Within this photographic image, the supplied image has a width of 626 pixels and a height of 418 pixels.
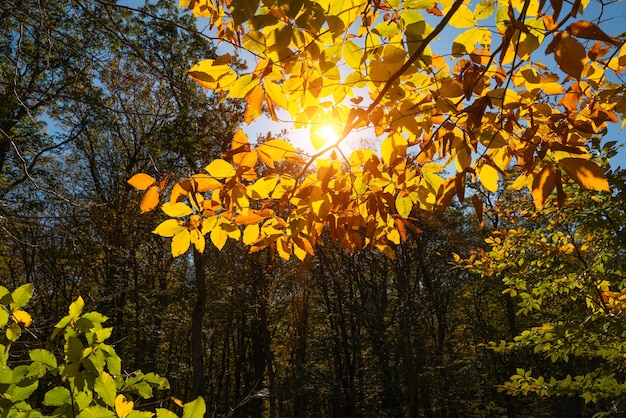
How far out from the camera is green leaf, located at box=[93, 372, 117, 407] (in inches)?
48.3

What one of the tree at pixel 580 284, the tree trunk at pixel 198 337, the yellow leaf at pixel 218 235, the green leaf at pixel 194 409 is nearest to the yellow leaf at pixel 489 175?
the yellow leaf at pixel 218 235

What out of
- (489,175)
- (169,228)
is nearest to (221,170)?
(169,228)

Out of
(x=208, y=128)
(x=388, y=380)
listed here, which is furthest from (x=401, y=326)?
(x=208, y=128)

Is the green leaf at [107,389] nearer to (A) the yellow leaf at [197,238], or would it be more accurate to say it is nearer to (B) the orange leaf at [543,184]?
(A) the yellow leaf at [197,238]

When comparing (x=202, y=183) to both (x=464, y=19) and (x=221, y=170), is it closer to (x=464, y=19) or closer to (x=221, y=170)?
(x=221, y=170)

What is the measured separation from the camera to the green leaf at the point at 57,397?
1.23 metres

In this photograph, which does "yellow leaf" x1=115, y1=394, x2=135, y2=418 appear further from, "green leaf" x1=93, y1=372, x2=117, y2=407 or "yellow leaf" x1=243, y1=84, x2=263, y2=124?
"yellow leaf" x1=243, y1=84, x2=263, y2=124

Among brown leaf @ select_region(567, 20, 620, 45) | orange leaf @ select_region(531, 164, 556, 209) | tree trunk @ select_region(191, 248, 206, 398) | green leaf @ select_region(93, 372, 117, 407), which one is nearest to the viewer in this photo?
brown leaf @ select_region(567, 20, 620, 45)

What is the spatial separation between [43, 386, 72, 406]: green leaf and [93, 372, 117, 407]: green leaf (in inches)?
3.3

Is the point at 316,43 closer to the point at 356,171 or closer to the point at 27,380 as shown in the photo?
the point at 356,171

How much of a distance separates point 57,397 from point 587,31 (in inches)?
64.1

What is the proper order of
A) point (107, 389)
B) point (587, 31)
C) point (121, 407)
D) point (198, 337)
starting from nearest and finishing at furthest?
1. point (587, 31)
2. point (121, 407)
3. point (107, 389)
4. point (198, 337)

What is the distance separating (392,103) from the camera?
1.03 meters

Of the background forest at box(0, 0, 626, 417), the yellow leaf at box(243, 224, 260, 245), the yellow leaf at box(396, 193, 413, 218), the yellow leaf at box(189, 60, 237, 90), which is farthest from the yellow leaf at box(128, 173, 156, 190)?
the background forest at box(0, 0, 626, 417)
